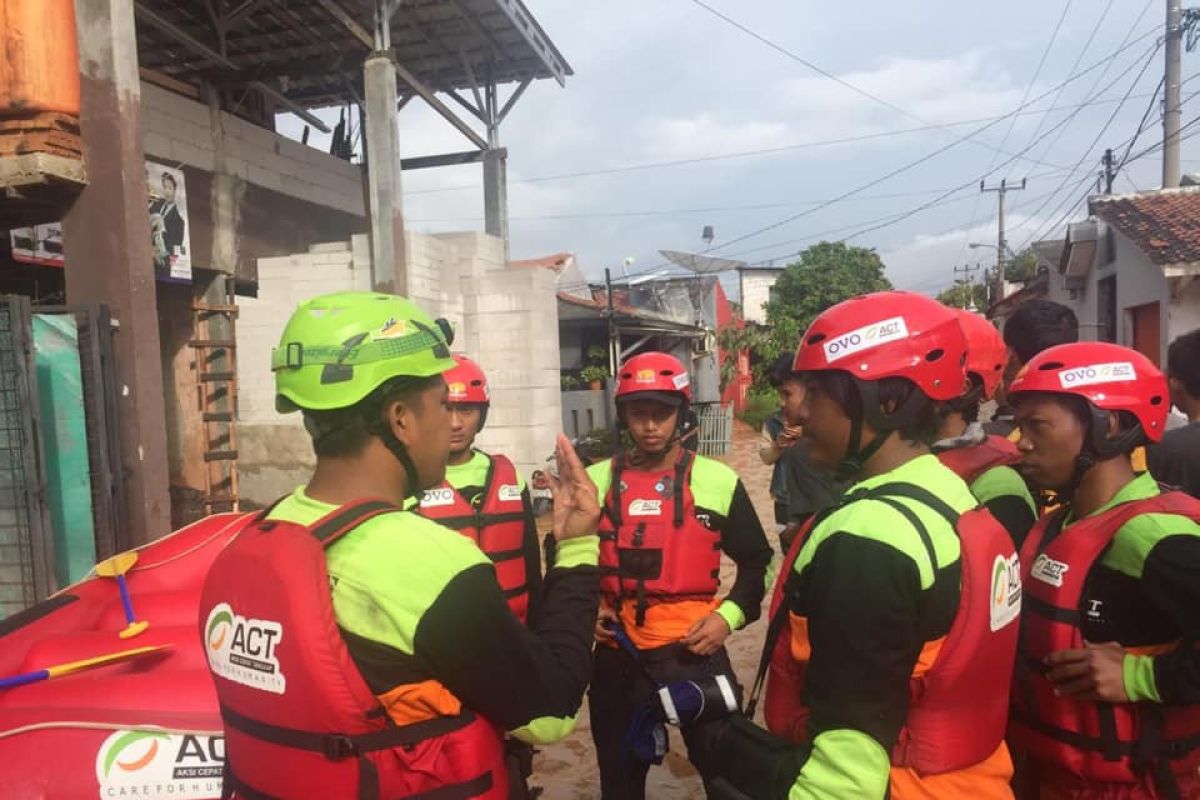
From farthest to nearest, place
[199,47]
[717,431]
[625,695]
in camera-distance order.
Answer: [717,431] → [199,47] → [625,695]

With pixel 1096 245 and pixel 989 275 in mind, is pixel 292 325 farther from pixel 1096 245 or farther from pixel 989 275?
pixel 989 275

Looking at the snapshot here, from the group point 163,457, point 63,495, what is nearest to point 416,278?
point 163,457

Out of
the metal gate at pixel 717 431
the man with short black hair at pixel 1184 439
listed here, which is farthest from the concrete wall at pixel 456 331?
the metal gate at pixel 717 431

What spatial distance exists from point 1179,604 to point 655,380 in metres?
1.88

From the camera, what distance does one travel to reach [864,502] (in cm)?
160

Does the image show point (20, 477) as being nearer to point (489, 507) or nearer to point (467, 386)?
point (467, 386)

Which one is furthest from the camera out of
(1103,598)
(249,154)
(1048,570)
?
(249,154)

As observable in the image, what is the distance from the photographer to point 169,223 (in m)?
9.04

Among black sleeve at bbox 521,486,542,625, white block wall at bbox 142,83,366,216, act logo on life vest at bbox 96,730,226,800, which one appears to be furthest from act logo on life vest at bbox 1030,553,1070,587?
white block wall at bbox 142,83,366,216

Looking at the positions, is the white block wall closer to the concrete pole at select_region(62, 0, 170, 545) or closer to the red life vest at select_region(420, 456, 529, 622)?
the concrete pole at select_region(62, 0, 170, 545)

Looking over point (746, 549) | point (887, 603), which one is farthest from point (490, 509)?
point (887, 603)

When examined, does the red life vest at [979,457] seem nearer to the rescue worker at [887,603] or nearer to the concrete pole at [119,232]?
the rescue worker at [887,603]

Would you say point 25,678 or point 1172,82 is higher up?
point 1172,82

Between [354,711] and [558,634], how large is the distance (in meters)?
0.55
